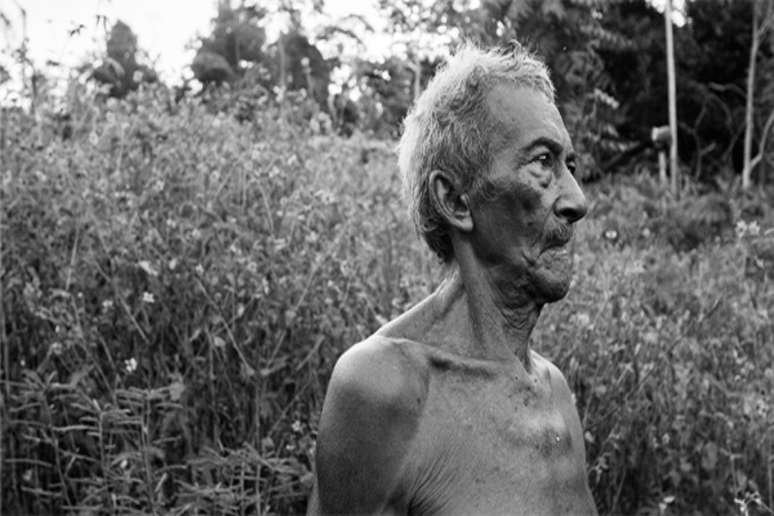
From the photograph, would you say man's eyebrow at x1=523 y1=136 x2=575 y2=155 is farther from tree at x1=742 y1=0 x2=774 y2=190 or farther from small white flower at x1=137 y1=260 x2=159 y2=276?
tree at x1=742 y1=0 x2=774 y2=190

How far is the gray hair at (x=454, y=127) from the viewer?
8.72ft

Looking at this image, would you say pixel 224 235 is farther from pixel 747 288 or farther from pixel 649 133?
pixel 649 133

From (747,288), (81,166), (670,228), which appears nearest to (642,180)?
(670,228)

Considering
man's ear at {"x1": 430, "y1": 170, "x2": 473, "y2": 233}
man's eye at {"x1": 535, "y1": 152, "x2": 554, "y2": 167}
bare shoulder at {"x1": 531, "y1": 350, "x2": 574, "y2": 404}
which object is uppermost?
man's eye at {"x1": 535, "y1": 152, "x2": 554, "y2": 167}

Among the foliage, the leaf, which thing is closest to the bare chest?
the leaf

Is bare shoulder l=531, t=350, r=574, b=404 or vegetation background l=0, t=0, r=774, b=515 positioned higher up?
bare shoulder l=531, t=350, r=574, b=404

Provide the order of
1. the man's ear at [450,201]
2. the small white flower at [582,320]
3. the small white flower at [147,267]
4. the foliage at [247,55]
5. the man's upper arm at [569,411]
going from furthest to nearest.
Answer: the foliage at [247,55] < the small white flower at [582,320] < the small white flower at [147,267] < the man's upper arm at [569,411] < the man's ear at [450,201]

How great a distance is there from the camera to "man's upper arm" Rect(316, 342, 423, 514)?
8.43 feet

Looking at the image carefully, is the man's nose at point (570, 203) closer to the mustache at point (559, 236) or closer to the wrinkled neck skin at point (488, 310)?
the mustache at point (559, 236)

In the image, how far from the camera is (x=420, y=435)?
260 cm

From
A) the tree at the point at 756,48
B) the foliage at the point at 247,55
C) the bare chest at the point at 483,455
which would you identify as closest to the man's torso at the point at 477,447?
the bare chest at the point at 483,455

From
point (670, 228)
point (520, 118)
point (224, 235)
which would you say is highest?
point (520, 118)

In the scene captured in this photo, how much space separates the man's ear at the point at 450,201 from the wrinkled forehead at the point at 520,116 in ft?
0.42

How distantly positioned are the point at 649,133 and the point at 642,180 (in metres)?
5.39
